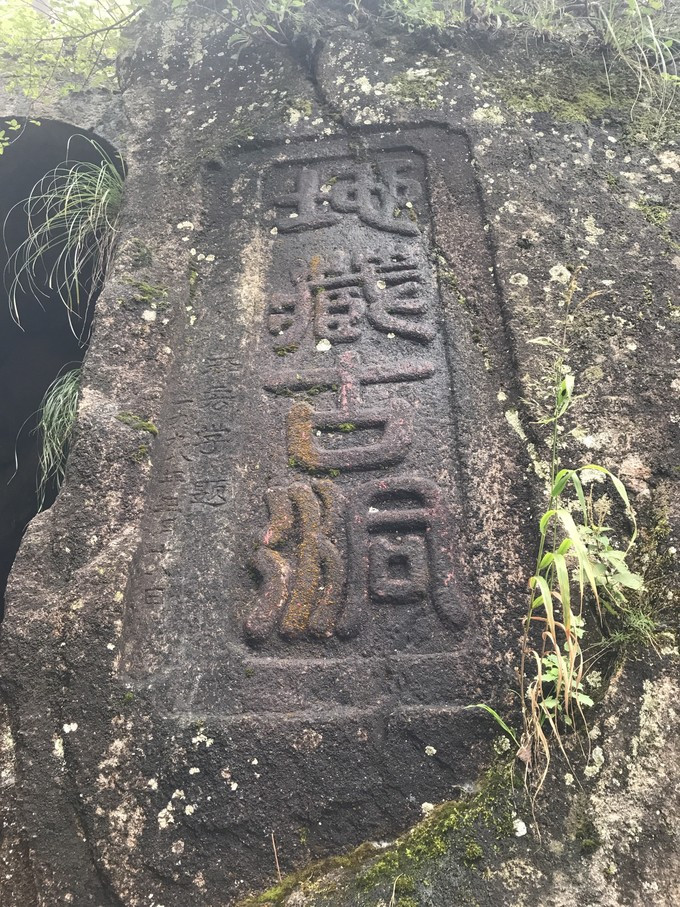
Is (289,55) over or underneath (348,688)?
over

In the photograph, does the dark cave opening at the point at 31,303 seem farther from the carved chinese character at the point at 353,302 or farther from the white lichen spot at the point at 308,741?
the white lichen spot at the point at 308,741

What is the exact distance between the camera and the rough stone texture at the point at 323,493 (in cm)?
135

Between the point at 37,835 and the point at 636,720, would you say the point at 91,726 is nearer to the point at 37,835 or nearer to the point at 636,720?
the point at 37,835

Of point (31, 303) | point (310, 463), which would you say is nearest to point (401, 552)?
point (310, 463)

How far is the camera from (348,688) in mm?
1494

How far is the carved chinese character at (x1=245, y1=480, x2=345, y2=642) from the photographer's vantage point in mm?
1576

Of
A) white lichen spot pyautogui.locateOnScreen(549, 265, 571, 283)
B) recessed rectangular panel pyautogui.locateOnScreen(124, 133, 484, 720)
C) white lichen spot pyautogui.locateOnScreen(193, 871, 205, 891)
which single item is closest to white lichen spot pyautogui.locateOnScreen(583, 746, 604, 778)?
recessed rectangular panel pyautogui.locateOnScreen(124, 133, 484, 720)

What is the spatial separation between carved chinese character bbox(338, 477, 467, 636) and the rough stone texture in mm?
11

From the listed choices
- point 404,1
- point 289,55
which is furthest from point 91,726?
point 404,1

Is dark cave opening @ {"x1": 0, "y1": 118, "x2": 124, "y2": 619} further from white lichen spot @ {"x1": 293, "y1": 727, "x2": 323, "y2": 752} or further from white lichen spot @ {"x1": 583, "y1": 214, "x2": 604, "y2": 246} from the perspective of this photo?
white lichen spot @ {"x1": 293, "y1": 727, "x2": 323, "y2": 752}

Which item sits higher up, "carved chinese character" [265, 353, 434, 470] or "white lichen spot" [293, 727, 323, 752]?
"carved chinese character" [265, 353, 434, 470]

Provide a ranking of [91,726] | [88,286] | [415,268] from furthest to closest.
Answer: [88,286] → [415,268] → [91,726]

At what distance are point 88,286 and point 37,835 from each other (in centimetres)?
246

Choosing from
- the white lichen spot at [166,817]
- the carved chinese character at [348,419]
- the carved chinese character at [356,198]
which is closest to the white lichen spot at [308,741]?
the white lichen spot at [166,817]
